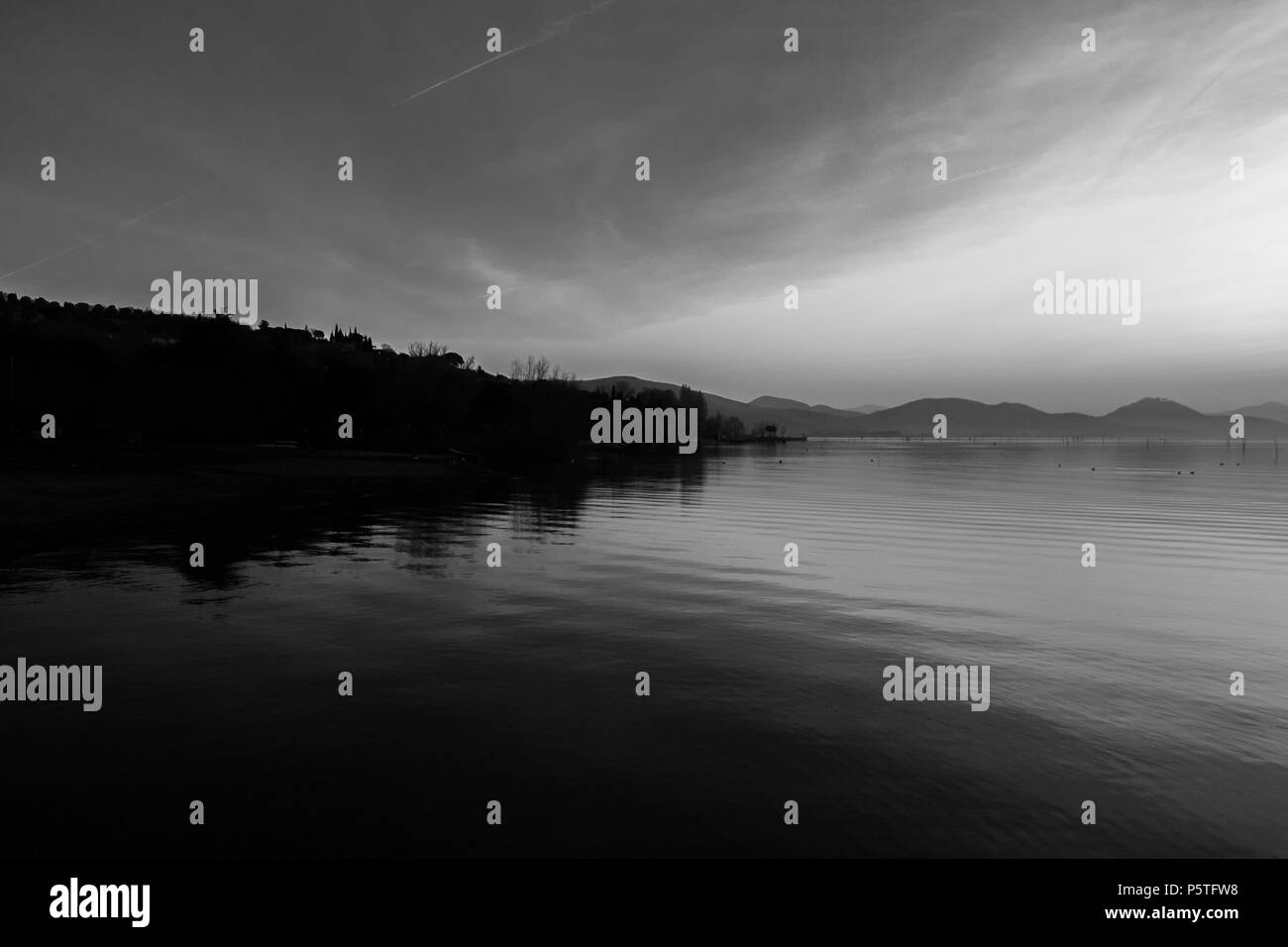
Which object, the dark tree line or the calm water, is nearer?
the calm water

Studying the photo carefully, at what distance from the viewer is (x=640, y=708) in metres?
13.6

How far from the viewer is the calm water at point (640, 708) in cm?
927

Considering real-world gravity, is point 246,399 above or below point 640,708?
above

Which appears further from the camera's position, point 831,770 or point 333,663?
point 333,663

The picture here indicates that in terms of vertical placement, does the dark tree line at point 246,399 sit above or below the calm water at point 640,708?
above

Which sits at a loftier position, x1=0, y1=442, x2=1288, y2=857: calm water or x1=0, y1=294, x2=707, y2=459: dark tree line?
x1=0, y1=294, x2=707, y2=459: dark tree line

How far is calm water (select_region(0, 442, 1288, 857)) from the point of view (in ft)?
30.4

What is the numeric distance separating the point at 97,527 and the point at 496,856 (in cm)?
4324

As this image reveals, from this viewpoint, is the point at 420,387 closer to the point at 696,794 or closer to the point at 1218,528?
the point at 1218,528

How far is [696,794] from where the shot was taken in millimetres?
10047

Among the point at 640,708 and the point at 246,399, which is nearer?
the point at 640,708

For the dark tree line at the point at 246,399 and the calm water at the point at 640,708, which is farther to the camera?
the dark tree line at the point at 246,399
